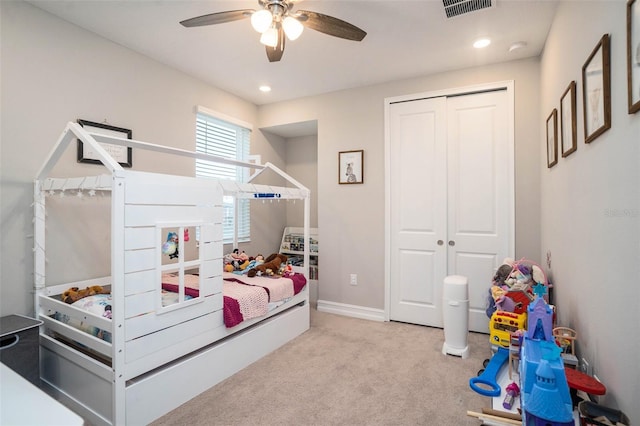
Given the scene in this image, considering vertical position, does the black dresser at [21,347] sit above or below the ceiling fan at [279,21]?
below

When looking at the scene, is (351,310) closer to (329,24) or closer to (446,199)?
(446,199)

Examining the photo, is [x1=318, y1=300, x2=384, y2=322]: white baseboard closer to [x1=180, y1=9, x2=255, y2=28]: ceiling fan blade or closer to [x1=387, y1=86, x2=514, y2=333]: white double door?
[x1=387, y1=86, x2=514, y2=333]: white double door

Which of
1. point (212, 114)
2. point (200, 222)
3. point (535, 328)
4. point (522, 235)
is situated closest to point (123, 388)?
point (200, 222)

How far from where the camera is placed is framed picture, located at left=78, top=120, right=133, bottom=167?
2.51 metres

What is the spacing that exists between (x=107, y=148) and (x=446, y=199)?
305 centimetres

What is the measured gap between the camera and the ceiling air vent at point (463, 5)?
214 cm

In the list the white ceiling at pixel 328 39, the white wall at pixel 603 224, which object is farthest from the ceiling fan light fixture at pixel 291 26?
the white wall at pixel 603 224

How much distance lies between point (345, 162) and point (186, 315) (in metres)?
2.39

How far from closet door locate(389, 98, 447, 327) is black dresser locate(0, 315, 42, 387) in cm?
292

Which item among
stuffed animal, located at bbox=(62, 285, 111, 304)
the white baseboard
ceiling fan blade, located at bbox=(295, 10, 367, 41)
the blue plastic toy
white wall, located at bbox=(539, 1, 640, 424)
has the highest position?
ceiling fan blade, located at bbox=(295, 10, 367, 41)

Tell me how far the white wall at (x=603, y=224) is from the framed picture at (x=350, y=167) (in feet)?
6.20

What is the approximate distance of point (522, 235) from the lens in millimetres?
2998

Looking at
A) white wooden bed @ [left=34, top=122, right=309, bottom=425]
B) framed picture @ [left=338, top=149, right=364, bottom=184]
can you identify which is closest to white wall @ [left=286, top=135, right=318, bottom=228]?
framed picture @ [left=338, top=149, right=364, bottom=184]

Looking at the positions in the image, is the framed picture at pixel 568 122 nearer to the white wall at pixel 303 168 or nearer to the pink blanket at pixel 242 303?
the pink blanket at pixel 242 303
